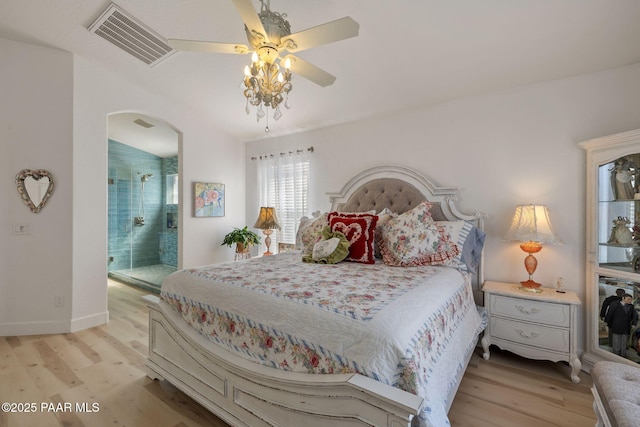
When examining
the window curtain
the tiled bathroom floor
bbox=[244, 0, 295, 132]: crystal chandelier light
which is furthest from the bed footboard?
the tiled bathroom floor

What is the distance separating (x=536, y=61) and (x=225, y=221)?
4044 millimetres

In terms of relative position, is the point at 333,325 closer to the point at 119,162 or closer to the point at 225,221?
the point at 225,221

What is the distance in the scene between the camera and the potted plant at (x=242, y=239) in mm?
4293

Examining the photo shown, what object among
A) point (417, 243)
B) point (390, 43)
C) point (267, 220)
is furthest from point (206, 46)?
point (267, 220)

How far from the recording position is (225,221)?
456cm

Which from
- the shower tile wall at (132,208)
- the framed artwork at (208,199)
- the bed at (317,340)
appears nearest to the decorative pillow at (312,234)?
the bed at (317,340)

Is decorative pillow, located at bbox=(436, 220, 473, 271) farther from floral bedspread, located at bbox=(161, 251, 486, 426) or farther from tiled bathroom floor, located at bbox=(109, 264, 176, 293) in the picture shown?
tiled bathroom floor, located at bbox=(109, 264, 176, 293)

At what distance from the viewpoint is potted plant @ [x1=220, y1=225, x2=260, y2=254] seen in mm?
4293

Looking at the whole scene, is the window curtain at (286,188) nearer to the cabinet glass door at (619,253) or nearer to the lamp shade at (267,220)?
the lamp shade at (267,220)

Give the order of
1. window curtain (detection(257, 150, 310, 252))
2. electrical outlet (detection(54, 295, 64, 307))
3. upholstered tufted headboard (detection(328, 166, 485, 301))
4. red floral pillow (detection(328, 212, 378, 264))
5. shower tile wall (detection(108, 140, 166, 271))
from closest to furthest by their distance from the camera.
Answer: red floral pillow (detection(328, 212, 378, 264)) → upholstered tufted headboard (detection(328, 166, 485, 301)) → electrical outlet (detection(54, 295, 64, 307)) → window curtain (detection(257, 150, 310, 252)) → shower tile wall (detection(108, 140, 166, 271))

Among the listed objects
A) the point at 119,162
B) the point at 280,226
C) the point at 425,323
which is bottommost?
the point at 425,323

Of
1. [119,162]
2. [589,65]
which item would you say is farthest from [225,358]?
[119,162]

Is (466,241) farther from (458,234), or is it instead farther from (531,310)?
(531,310)

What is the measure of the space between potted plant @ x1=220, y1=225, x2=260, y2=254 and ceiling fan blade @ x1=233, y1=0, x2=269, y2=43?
119 inches
